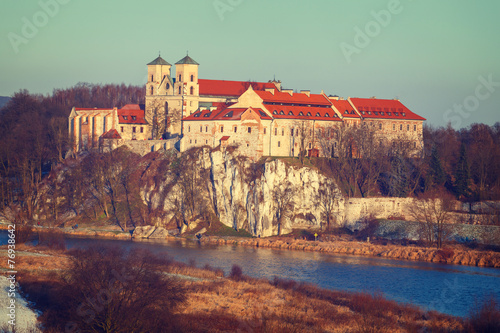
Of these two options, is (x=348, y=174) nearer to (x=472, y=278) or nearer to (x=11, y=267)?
(x=472, y=278)

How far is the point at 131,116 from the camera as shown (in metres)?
79.1

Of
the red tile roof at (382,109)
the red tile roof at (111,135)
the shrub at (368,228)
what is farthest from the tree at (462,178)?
the red tile roof at (111,135)

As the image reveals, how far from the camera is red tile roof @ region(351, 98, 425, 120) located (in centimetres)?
7825

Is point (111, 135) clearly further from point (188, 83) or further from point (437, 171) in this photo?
point (437, 171)

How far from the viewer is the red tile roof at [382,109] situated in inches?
3081

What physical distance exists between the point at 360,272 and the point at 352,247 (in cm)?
1009

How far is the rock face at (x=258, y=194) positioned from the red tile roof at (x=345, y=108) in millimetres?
11688

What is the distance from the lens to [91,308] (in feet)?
92.7

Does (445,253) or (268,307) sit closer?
(268,307)

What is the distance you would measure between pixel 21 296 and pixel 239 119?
1439 inches

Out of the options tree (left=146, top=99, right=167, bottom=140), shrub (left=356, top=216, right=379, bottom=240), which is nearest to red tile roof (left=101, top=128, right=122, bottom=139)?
tree (left=146, top=99, right=167, bottom=140)

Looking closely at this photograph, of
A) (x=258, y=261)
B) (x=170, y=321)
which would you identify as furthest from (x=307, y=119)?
(x=170, y=321)

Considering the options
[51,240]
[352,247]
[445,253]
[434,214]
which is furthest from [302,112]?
[51,240]

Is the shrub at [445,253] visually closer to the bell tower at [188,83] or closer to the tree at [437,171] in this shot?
the tree at [437,171]
